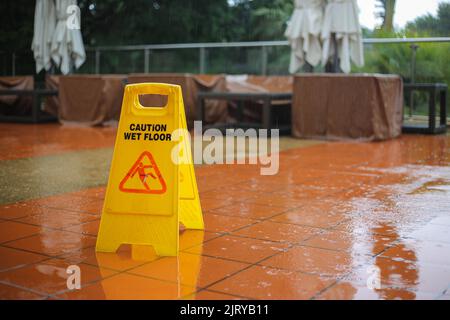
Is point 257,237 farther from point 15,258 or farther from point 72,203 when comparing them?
point 72,203

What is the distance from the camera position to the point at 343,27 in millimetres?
9672

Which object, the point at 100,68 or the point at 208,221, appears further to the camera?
the point at 100,68

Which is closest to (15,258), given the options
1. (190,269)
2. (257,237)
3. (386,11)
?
(190,269)

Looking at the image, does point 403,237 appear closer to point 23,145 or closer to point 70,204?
point 70,204

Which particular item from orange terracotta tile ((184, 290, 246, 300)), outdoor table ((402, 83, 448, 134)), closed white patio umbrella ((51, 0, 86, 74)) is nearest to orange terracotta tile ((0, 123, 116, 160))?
closed white patio umbrella ((51, 0, 86, 74))

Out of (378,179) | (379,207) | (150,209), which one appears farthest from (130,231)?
(378,179)

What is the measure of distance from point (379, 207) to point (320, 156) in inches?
114

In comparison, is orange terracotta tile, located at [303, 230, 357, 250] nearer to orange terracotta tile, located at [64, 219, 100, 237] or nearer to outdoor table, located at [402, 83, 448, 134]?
orange terracotta tile, located at [64, 219, 100, 237]

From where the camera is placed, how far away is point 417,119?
11031mm

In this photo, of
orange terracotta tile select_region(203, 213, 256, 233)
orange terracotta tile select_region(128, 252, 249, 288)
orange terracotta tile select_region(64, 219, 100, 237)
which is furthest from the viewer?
orange terracotta tile select_region(203, 213, 256, 233)

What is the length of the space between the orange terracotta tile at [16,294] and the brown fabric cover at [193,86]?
8.01 m

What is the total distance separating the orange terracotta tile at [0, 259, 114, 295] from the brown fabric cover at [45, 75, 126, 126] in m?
8.60

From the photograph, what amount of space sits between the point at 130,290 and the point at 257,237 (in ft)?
3.75

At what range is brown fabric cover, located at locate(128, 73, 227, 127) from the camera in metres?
10.8
